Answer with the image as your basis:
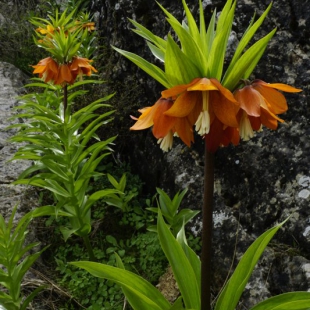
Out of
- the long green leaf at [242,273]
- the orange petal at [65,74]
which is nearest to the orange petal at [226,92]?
the long green leaf at [242,273]

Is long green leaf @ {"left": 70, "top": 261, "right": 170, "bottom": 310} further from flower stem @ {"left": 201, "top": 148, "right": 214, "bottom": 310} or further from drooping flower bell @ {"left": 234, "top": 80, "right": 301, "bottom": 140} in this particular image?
drooping flower bell @ {"left": 234, "top": 80, "right": 301, "bottom": 140}

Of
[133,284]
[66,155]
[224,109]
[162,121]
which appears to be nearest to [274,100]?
[224,109]

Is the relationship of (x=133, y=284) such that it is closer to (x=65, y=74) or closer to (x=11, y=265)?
(x=11, y=265)

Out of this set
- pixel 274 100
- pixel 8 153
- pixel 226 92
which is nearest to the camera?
pixel 226 92

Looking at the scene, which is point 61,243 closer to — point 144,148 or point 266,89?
point 144,148

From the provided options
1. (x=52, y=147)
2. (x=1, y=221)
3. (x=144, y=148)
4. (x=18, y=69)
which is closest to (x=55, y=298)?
(x=1, y=221)

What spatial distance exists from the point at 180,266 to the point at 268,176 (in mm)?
946

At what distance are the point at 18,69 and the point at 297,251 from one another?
126 inches

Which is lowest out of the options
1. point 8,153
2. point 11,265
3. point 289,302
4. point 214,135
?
point 289,302

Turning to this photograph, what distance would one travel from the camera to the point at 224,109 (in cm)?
93

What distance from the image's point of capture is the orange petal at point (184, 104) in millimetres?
932

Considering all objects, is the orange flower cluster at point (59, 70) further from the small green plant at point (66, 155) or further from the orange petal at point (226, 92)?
the orange petal at point (226, 92)

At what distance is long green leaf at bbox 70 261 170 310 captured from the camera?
3.58 feet

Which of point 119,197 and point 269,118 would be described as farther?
point 119,197
